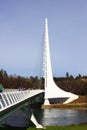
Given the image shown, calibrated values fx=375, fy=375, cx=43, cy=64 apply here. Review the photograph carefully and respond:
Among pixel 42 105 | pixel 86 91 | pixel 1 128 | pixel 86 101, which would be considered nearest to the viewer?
pixel 1 128

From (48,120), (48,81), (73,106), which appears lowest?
(48,120)

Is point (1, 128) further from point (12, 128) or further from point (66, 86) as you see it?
point (66, 86)

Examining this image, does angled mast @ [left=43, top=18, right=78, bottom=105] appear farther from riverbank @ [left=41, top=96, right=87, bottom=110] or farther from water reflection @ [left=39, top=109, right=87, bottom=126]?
water reflection @ [left=39, top=109, right=87, bottom=126]

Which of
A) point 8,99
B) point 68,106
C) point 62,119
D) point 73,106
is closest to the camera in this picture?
point 8,99

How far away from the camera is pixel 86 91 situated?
118 meters

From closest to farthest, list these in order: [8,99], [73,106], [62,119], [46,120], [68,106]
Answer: [8,99] < [46,120] < [62,119] < [68,106] < [73,106]

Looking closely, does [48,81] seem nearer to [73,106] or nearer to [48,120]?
[73,106]

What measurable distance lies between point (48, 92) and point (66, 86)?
38994mm

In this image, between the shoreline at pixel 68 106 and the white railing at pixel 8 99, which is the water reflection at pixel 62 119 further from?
the shoreline at pixel 68 106

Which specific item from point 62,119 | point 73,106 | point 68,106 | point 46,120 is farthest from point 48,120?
point 73,106

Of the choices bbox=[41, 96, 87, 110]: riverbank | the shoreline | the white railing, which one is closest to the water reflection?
the white railing

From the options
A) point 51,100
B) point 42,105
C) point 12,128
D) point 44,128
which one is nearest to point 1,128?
Result: point 12,128

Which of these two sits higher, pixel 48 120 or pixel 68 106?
pixel 68 106

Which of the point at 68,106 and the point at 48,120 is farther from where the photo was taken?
the point at 68,106
